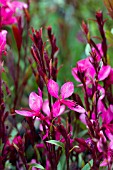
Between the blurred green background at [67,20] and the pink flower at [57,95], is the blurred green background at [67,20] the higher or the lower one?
the higher one

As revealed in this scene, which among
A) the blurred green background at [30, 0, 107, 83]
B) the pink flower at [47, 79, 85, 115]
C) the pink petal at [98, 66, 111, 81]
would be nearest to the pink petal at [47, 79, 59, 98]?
the pink flower at [47, 79, 85, 115]

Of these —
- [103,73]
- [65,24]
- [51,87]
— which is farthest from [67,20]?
[51,87]

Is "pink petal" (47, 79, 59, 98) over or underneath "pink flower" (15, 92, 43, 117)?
over

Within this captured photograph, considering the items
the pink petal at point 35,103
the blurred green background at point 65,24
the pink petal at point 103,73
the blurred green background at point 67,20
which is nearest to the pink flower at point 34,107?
the pink petal at point 35,103

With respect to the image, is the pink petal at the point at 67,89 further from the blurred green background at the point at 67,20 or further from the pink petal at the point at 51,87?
the blurred green background at the point at 67,20

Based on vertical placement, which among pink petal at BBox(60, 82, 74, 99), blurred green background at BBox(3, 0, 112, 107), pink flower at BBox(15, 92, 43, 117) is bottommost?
pink flower at BBox(15, 92, 43, 117)

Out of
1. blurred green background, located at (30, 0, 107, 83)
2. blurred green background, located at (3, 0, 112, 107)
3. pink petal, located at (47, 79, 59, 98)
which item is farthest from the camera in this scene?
blurred green background, located at (30, 0, 107, 83)

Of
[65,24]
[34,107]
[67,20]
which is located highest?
[67,20]

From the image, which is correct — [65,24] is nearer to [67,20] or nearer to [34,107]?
[67,20]

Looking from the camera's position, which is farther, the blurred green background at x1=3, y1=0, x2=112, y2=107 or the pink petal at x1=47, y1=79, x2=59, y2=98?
the blurred green background at x1=3, y1=0, x2=112, y2=107

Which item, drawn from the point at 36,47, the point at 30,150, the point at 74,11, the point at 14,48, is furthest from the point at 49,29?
the point at 74,11

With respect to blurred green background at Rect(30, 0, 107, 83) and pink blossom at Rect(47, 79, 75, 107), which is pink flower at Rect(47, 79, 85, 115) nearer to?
pink blossom at Rect(47, 79, 75, 107)

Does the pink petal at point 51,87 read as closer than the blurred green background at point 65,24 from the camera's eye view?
Yes
